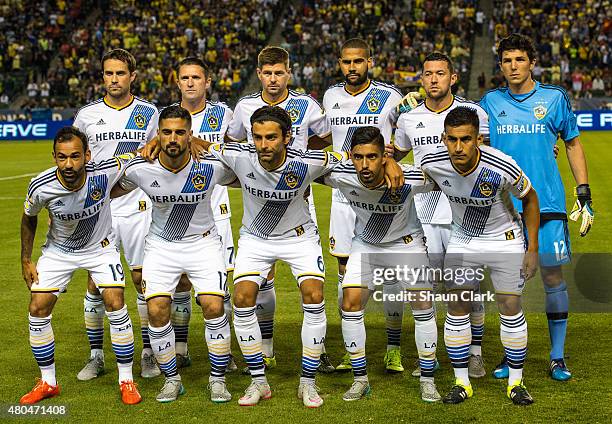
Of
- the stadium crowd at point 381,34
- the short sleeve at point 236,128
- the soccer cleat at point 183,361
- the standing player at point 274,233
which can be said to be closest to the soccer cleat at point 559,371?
the standing player at point 274,233

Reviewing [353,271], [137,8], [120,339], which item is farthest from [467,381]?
[137,8]

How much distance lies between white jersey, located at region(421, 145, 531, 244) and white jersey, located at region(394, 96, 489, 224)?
37.2 inches

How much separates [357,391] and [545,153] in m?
2.47

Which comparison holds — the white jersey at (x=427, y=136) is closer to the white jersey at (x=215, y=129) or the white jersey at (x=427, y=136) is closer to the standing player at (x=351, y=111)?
the standing player at (x=351, y=111)

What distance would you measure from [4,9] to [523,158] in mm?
44269

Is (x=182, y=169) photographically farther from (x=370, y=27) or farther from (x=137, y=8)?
(x=137, y=8)

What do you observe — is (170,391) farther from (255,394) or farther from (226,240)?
(226,240)

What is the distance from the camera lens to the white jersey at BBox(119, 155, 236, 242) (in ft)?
23.5

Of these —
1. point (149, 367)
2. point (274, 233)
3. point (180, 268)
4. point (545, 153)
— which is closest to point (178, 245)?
point (180, 268)

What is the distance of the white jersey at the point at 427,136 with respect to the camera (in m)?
7.93

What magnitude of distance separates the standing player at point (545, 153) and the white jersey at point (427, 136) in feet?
1.01

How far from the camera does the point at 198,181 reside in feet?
23.6

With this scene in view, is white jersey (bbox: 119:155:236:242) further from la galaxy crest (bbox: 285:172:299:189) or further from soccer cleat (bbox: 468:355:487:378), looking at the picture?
soccer cleat (bbox: 468:355:487:378)

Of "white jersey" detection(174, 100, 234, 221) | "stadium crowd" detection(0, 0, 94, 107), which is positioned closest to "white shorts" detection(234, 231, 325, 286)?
"white jersey" detection(174, 100, 234, 221)
